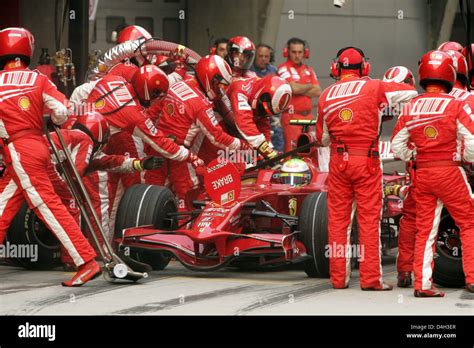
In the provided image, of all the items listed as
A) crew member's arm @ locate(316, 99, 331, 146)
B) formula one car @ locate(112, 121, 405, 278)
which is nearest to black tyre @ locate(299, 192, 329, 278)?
formula one car @ locate(112, 121, 405, 278)

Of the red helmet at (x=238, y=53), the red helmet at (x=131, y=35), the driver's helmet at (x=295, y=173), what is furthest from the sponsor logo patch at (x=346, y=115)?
the red helmet at (x=131, y=35)

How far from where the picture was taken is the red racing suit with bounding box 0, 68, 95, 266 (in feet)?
35.2

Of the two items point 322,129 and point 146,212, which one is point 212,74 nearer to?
point 146,212

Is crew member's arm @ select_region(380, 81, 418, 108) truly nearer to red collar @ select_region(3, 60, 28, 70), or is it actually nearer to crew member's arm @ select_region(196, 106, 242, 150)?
crew member's arm @ select_region(196, 106, 242, 150)

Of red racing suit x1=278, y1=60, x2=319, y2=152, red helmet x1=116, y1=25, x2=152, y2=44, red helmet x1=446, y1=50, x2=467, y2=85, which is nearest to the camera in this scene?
red helmet x1=446, y1=50, x2=467, y2=85

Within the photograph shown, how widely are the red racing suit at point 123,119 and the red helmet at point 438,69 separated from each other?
313 centimetres

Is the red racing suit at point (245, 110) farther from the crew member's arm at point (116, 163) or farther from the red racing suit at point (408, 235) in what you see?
the red racing suit at point (408, 235)

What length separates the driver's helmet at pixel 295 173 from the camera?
40.2 feet

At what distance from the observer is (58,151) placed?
11.3 metres

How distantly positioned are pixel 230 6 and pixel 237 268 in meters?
9.95

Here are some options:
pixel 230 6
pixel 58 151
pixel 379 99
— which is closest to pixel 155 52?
Result: pixel 58 151

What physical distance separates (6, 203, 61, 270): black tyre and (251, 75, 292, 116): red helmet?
2.75m

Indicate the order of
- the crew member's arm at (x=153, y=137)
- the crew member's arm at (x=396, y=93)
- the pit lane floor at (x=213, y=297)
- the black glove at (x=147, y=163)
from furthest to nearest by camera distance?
the crew member's arm at (x=153, y=137), the black glove at (x=147, y=163), the crew member's arm at (x=396, y=93), the pit lane floor at (x=213, y=297)

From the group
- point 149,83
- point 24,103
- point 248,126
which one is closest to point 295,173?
point 248,126
